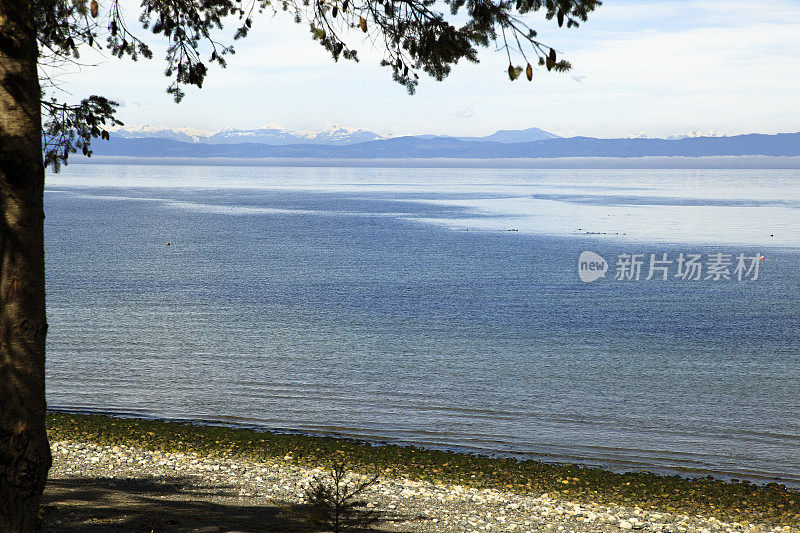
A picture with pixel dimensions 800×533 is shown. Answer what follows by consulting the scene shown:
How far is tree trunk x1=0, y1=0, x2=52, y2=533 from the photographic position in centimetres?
692

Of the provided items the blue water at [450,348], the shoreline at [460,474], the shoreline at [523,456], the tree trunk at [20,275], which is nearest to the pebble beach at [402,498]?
the shoreline at [460,474]

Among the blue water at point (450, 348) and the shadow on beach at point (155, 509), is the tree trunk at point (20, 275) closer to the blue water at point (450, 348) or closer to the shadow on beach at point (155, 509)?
the shadow on beach at point (155, 509)

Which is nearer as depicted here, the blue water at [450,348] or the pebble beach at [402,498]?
the pebble beach at [402,498]

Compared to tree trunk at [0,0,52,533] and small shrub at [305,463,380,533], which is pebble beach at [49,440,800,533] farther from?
tree trunk at [0,0,52,533]

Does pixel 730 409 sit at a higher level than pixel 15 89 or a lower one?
lower

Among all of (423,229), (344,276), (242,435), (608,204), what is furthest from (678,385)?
(608,204)

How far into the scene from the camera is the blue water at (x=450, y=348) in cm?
1911

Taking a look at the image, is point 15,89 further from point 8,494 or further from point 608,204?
point 608,204

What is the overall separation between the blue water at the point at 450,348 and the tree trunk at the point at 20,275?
11.7m

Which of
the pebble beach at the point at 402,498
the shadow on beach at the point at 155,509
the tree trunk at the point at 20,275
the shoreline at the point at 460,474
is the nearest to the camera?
the tree trunk at the point at 20,275

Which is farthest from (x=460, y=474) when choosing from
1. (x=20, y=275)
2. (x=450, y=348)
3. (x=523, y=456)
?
(x=450, y=348)

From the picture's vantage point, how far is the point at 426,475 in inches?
559

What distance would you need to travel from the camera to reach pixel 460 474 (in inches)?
569

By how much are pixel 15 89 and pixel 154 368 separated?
1917 centimetres
